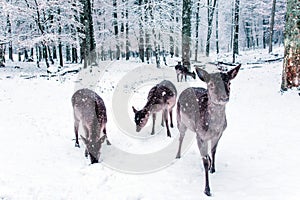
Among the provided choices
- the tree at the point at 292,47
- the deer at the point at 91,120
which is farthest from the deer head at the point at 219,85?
the tree at the point at 292,47

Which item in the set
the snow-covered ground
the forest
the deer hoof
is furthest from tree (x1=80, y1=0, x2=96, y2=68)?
the deer hoof

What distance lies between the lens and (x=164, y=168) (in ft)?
19.7

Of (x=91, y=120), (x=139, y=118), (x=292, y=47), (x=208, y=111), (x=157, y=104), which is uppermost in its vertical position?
(x=292, y=47)

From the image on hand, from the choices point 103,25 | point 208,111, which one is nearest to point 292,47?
point 208,111

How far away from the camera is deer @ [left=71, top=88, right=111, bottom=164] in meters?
5.86

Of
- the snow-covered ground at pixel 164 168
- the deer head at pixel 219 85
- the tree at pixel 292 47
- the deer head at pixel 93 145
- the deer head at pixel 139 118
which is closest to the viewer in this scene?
the deer head at pixel 219 85

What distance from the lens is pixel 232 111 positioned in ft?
33.5

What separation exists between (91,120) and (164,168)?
196 centimetres

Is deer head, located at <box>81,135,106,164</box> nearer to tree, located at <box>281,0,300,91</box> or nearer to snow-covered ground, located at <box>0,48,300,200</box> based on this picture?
snow-covered ground, located at <box>0,48,300,200</box>

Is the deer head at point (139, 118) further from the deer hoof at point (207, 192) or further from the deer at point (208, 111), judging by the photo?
the deer hoof at point (207, 192)

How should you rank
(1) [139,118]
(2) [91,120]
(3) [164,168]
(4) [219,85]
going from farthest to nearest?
(1) [139,118], (2) [91,120], (3) [164,168], (4) [219,85]

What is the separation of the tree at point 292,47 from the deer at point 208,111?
6104 millimetres

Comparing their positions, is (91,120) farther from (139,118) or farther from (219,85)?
(219,85)

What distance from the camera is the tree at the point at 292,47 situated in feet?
33.9
